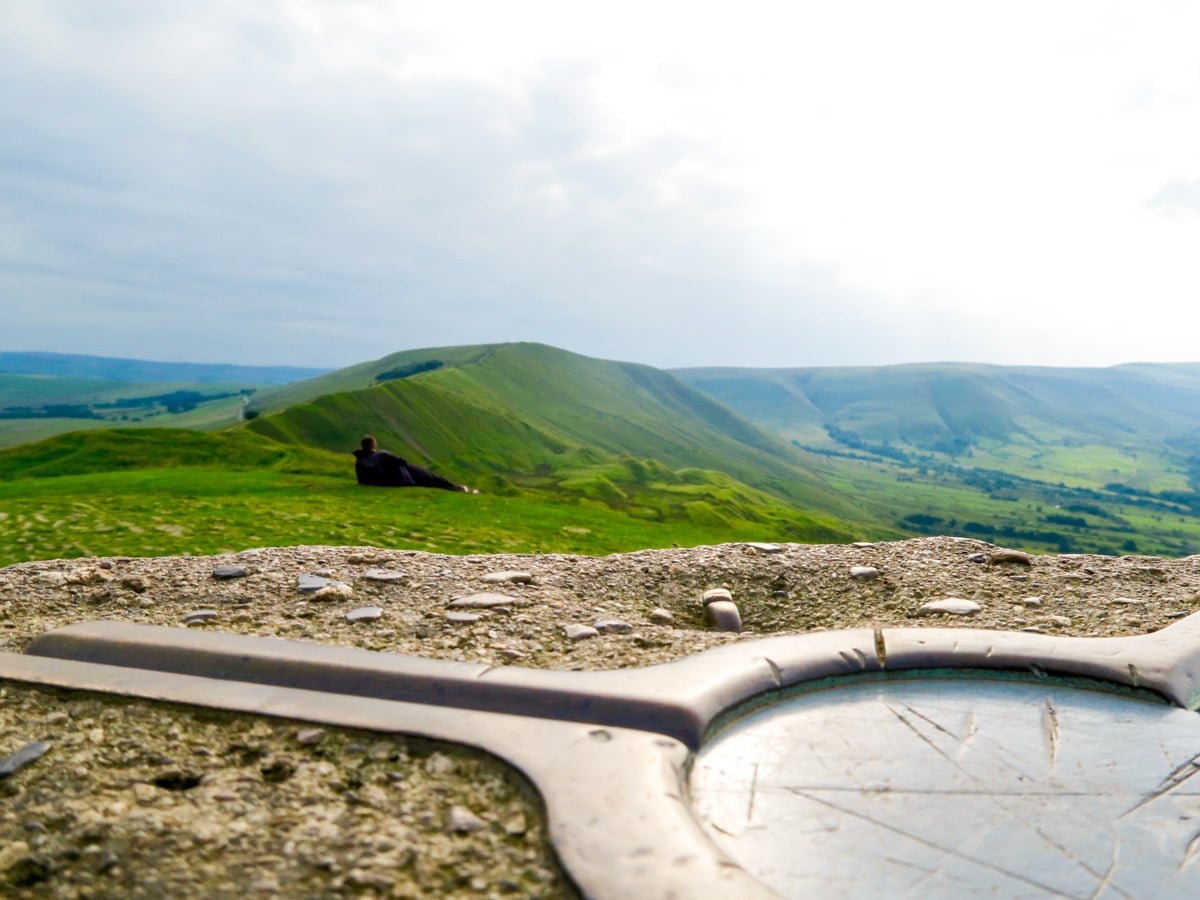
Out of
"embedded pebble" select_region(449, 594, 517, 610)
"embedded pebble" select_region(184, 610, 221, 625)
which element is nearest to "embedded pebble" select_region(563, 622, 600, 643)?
"embedded pebble" select_region(449, 594, 517, 610)

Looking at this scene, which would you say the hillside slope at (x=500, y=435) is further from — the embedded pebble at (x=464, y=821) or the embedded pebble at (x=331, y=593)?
the embedded pebble at (x=464, y=821)

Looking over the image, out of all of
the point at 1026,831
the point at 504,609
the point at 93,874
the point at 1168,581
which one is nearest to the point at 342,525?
the point at 504,609

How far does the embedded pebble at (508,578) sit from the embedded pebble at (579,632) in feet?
6.11

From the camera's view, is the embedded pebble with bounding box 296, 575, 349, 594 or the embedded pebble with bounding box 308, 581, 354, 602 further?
the embedded pebble with bounding box 296, 575, 349, 594

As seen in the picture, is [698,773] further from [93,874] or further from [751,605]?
[751,605]

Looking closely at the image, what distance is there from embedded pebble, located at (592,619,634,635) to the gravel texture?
0.08ft

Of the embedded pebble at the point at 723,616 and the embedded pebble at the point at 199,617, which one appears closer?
the embedded pebble at the point at 199,617

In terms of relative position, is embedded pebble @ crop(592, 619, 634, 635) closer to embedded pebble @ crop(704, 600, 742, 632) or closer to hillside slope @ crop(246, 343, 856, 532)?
embedded pebble @ crop(704, 600, 742, 632)

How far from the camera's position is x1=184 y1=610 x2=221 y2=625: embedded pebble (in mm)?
6816

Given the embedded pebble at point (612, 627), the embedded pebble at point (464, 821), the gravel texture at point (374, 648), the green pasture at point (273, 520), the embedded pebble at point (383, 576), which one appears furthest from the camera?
the green pasture at point (273, 520)

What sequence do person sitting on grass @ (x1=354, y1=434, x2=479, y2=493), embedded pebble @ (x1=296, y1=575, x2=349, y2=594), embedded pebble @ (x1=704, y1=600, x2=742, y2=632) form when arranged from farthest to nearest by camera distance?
person sitting on grass @ (x1=354, y1=434, x2=479, y2=493) < embedded pebble @ (x1=704, y1=600, x2=742, y2=632) < embedded pebble @ (x1=296, y1=575, x2=349, y2=594)

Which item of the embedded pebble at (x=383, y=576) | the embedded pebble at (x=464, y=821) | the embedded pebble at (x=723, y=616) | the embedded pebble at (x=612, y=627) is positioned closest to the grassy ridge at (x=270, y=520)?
the embedded pebble at (x=383, y=576)

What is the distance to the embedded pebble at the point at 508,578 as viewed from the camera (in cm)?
847

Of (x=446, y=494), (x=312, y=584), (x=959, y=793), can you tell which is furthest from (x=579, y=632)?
(x=446, y=494)
